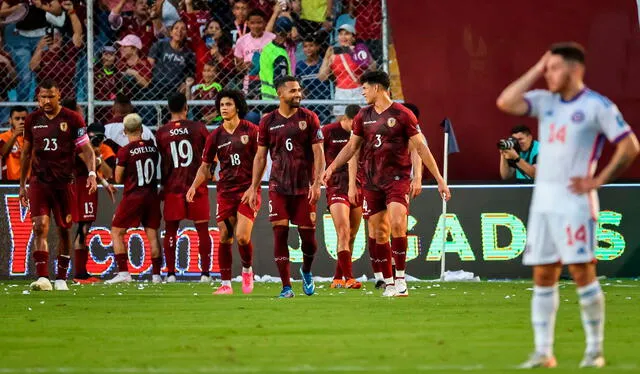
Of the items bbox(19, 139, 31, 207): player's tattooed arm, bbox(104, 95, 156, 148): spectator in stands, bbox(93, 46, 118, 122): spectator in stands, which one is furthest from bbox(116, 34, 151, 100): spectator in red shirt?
bbox(19, 139, 31, 207): player's tattooed arm

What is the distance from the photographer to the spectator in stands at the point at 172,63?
72.5ft

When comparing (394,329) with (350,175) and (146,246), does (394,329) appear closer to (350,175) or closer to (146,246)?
(350,175)

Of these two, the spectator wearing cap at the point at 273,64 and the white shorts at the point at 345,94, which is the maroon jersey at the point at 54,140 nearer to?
the spectator wearing cap at the point at 273,64

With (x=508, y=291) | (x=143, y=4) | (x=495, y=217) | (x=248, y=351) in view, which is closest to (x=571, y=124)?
(x=248, y=351)

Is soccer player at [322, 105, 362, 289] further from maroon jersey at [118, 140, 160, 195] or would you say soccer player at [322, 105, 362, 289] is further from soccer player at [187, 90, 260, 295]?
maroon jersey at [118, 140, 160, 195]

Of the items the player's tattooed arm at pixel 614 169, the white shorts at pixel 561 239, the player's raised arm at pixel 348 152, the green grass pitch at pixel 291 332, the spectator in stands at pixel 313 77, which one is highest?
the spectator in stands at pixel 313 77

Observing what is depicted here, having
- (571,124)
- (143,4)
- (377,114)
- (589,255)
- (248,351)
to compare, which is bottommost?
(248,351)

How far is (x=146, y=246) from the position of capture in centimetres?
2111

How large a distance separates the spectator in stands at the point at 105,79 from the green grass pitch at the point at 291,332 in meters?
5.55

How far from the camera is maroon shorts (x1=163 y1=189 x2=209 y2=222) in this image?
20.0 m

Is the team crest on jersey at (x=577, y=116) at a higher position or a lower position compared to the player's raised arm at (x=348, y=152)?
lower

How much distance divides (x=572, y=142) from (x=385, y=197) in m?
7.73

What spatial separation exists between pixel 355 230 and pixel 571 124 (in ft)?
36.0

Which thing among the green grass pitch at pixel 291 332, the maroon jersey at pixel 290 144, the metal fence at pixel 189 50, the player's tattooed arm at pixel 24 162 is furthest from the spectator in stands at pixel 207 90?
the maroon jersey at pixel 290 144
